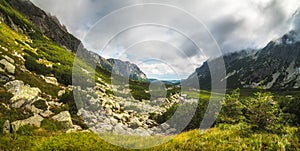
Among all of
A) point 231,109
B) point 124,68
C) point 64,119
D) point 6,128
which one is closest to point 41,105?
point 64,119

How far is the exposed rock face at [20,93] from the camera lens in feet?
70.2

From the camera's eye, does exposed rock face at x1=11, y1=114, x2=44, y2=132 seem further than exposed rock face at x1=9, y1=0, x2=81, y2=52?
No

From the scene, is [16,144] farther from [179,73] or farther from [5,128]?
[179,73]

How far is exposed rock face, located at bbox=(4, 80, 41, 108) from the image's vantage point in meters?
21.4

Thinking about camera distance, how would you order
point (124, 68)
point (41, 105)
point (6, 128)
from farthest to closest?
point (124, 68)
point (41, 105)
point (6, 128)

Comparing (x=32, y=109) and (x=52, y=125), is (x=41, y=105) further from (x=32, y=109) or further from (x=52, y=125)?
(x=52, y=125)

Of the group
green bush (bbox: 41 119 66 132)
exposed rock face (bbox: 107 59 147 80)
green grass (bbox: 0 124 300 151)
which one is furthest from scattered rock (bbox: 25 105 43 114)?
green grass (bbox: 0 124 300 151)

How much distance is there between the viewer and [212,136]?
14.0 meters

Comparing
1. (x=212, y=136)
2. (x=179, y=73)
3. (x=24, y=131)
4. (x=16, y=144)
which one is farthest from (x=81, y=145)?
(x=179, y=73)

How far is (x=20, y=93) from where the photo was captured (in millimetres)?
22781

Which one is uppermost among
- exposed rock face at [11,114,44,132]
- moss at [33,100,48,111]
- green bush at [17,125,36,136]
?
moss at [33,100,48,111]

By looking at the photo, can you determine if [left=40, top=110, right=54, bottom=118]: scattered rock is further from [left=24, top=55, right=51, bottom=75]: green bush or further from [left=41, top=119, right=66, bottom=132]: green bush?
[left=24, top=55, right=51, bottom=75]: green bush

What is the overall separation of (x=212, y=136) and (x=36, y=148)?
27.0ft

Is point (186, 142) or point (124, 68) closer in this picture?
point (186, 142)
